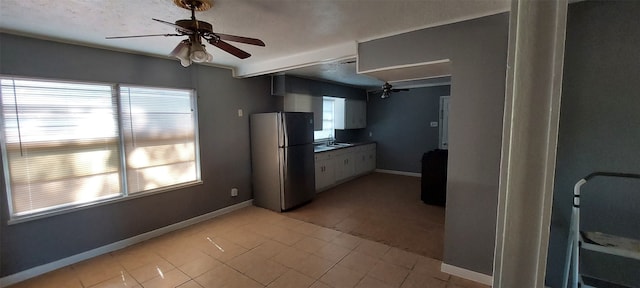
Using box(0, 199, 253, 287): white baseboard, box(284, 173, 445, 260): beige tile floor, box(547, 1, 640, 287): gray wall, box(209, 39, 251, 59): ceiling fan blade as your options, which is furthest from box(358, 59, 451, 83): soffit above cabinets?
box(0, 199, 253, 287): white baseboard

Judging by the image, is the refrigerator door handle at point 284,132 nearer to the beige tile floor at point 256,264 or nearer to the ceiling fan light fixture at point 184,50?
the beige tile floor at point 256,264

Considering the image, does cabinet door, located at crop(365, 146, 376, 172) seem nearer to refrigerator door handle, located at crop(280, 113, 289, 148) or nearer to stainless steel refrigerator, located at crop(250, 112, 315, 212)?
stainless steel refrigerator, located at crop(250, 112, 315, 212)

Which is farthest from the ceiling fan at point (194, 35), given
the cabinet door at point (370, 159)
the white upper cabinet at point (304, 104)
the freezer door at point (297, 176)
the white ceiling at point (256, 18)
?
the cabinet door at point (370, 159)

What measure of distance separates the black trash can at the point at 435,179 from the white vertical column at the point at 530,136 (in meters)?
3.47

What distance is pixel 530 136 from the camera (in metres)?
0.88

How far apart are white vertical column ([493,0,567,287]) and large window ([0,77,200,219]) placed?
3.65 m

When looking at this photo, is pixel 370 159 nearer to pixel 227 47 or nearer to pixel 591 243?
pixel 591 243

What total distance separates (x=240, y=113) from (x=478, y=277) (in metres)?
3.76

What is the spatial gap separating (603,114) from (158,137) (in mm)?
4409

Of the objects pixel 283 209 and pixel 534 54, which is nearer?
pixel 534 54

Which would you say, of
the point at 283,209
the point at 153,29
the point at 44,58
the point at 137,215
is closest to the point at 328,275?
the point at 283,209

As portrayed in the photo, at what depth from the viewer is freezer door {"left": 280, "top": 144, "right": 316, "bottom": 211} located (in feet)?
13.2

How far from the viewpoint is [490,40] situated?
2.07 meters

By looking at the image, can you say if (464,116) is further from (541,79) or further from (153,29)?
(153,29)
